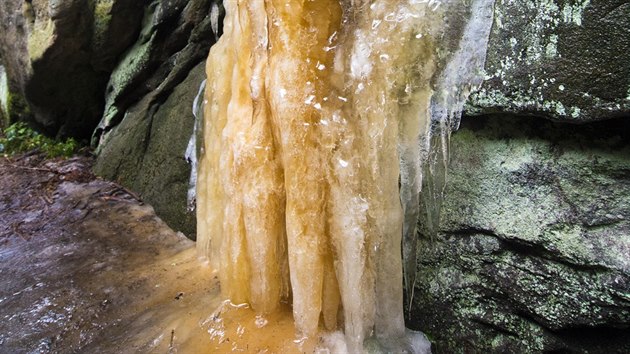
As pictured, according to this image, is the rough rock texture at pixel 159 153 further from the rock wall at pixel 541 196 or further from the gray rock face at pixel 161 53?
the rock wall at pixel 541 196

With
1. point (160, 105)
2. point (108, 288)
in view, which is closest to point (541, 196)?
point (108, 288)

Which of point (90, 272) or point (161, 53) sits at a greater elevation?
point (161, 53)

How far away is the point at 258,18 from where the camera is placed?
7.49 feet

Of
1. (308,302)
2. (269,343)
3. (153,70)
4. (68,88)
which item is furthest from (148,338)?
(68,88)

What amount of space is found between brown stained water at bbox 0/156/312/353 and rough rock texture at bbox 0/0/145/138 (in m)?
1.60

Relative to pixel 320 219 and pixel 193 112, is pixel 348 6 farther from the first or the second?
pixel 193 112

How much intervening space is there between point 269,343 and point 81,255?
6.02 feet

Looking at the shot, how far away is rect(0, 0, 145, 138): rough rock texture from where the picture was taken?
4.85 meters

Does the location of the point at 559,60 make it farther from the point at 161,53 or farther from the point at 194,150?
the point at 161,53

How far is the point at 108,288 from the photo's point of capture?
9.14 ft

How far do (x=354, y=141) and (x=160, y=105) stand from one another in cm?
296

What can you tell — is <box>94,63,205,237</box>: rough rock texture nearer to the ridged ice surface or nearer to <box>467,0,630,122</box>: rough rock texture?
the ridged ice surface

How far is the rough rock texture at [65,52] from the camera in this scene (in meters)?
4.85

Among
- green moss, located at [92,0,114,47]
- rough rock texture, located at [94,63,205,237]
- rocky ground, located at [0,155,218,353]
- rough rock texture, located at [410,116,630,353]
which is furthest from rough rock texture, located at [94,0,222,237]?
rough rock texture, located at [410,116,630,353]
